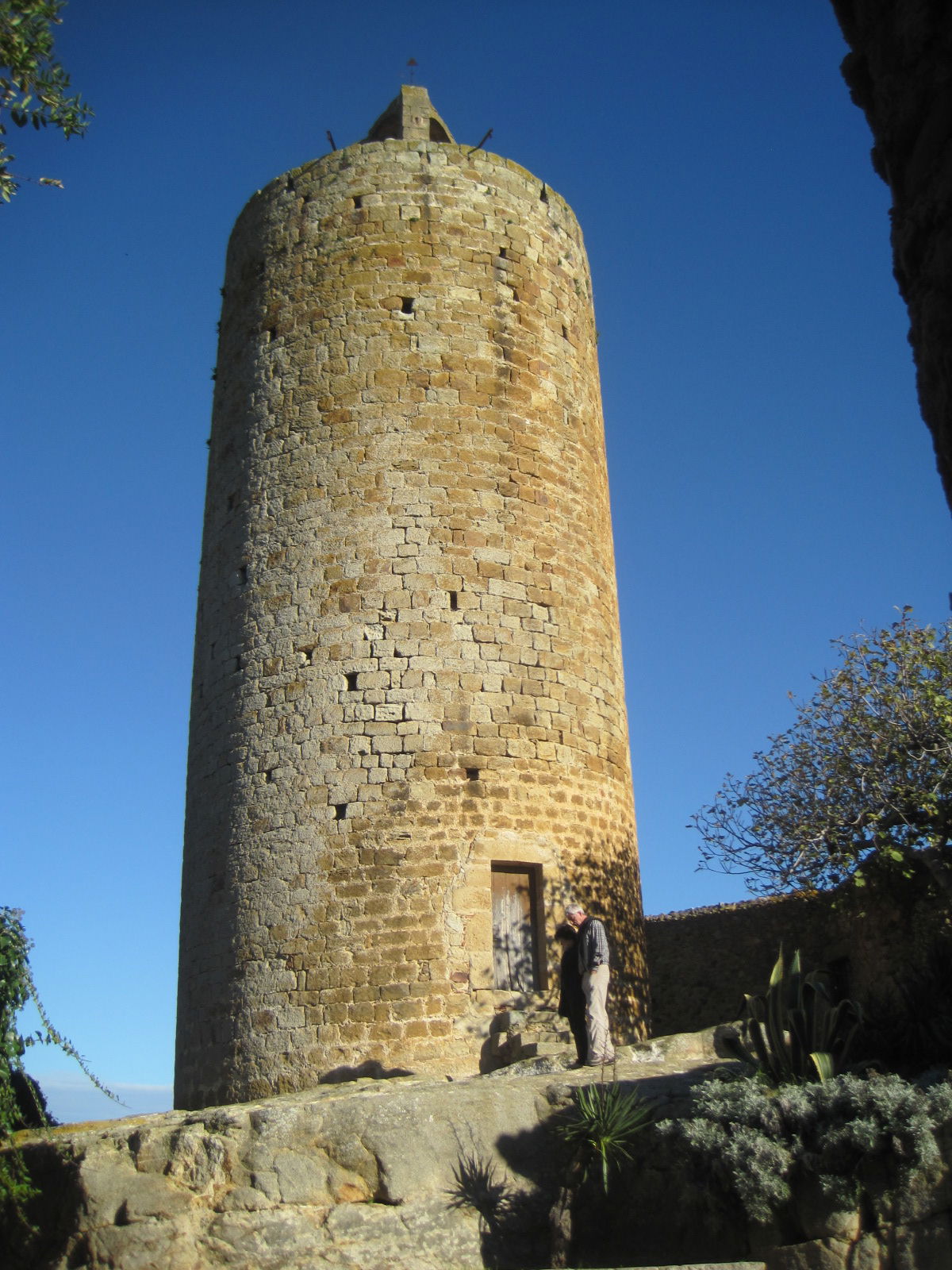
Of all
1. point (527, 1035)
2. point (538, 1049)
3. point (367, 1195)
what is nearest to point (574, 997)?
point (538, 1049)

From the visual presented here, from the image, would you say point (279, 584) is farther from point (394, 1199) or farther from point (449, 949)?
point (394, 1199)

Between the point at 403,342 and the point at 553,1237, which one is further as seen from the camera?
the point at 403,342

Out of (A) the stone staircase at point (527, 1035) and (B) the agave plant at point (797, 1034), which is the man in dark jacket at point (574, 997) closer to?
(A) the stone staircase at point (527, 1035)

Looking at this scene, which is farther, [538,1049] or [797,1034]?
[538,1049]

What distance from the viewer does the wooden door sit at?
1174 cm

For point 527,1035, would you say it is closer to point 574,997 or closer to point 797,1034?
point 574,997

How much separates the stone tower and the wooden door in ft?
0.09

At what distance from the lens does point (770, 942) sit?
684 inches

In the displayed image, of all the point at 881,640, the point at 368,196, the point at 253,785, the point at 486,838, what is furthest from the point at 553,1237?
the point at 368,196

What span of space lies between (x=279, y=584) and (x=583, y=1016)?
5.85m

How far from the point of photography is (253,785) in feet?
40.4

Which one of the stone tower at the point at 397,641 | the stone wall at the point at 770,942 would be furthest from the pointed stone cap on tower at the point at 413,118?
the stone wall at the point at 770,942

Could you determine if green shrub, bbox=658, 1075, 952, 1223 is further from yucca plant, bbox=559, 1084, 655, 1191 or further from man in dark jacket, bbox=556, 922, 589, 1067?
man in dark jacket, bbox=556, 922, 589, 1067

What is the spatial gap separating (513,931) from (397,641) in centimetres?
312
